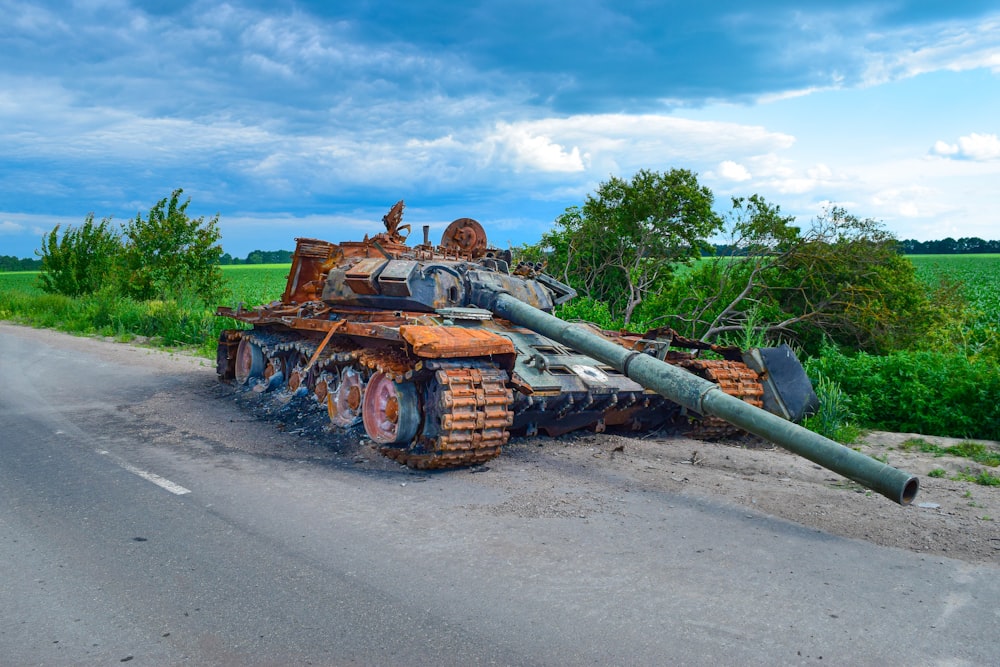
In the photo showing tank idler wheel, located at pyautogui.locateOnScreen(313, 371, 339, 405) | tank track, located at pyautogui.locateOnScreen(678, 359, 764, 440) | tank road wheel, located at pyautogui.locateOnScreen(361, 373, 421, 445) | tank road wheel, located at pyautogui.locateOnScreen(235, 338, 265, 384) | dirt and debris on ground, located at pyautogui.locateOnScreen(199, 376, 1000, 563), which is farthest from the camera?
tank road wheel, located at pyautogui.locateOnScreen(235, 338, 265, 384)

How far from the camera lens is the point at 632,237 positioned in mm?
18625

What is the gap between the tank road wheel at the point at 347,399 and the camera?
28.2 ft

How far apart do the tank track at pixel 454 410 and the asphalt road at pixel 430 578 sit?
240mm

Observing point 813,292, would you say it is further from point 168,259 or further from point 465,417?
point 168,259

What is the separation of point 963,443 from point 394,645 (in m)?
7.79

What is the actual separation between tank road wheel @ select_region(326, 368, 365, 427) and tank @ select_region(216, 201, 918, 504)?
0.6 inches

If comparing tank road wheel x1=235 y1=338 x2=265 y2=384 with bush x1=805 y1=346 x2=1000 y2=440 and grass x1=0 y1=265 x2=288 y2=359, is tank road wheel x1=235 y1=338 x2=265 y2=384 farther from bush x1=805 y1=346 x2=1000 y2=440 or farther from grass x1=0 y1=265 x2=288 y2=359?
bush x1=805 y1=346 x2=1000 y2=440

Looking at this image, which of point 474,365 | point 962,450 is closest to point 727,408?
point 474,365

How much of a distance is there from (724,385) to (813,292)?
733 cm

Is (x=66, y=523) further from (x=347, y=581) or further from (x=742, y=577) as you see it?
(x=742, y=577)

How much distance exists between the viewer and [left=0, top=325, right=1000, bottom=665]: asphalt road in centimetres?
379

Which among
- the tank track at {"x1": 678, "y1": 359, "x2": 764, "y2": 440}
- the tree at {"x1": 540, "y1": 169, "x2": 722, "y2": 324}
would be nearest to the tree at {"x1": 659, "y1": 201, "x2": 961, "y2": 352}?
the tree at {"x1": 540, "y1": 169, "x2": 722, "y2": 324}

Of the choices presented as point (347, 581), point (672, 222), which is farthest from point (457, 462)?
point (672, 222)

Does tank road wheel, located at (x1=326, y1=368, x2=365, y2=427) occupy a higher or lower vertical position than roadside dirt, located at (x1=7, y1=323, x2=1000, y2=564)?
higher
